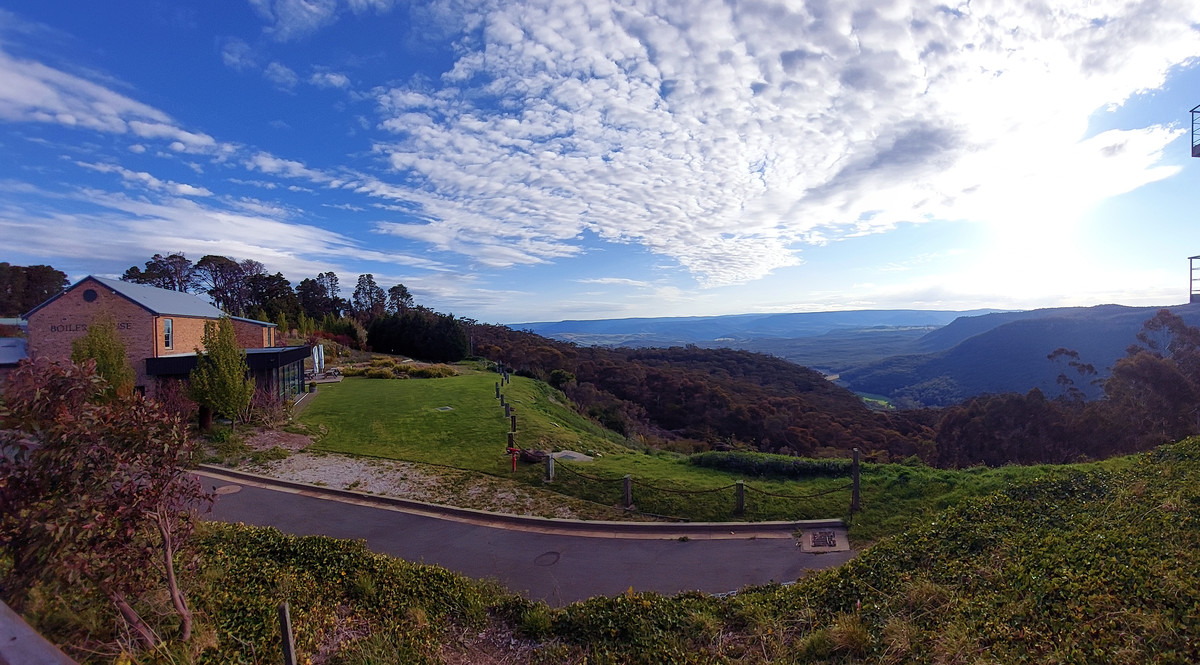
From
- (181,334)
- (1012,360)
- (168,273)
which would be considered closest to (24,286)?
(168,273)

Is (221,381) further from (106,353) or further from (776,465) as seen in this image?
(776,465)

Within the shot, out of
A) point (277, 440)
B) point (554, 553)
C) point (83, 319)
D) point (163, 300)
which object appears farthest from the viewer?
point (163, 300)

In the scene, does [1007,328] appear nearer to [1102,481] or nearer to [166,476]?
[1102,481]

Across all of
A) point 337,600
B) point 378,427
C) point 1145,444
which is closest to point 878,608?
point 337,600

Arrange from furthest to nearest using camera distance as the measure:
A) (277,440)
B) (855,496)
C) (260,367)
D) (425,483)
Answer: (260,367)
(277,440)
(425,483)
(855,496)

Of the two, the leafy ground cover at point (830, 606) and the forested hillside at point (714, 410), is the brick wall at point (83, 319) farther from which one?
the forested hillside at point (714, 410)

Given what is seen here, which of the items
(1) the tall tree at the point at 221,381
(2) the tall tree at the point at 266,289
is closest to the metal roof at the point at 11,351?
(1) the tall tree at the point at 221,381

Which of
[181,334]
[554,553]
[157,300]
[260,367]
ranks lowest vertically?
[554,553]
